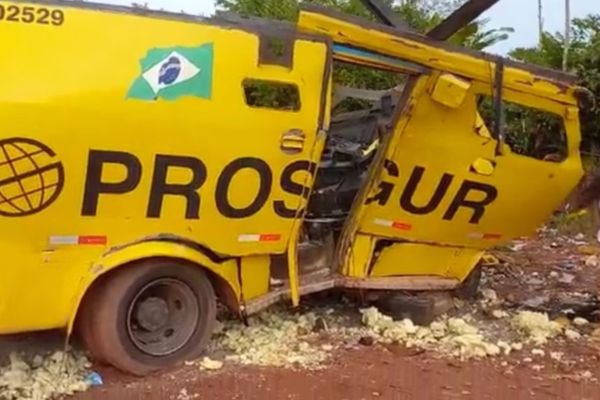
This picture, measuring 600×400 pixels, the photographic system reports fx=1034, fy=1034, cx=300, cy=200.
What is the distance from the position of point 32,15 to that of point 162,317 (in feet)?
6.31

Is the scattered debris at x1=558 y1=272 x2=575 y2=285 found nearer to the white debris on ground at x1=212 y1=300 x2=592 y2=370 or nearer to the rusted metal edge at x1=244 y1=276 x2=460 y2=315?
the white debris on ground at x1=212 y1=300 x2=592 y2=370

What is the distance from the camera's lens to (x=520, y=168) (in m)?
7.12

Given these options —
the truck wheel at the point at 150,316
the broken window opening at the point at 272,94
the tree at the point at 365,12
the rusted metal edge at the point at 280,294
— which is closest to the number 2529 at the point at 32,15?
the broken window opening at the point at 272,94

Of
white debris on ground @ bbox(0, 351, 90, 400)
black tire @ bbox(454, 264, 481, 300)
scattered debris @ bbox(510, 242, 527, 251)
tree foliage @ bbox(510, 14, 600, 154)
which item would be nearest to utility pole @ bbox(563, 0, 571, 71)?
tree foliage @ bbox(510, 14, 600, 154)

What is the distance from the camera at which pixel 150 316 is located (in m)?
6.11

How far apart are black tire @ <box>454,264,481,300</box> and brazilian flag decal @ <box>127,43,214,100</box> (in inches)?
117

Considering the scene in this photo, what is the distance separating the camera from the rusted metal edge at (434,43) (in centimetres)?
627

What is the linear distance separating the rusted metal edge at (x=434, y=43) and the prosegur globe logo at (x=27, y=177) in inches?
72.9

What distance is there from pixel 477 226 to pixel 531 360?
3.69ft

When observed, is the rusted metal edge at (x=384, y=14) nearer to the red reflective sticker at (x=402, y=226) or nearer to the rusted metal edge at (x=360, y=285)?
the red reflective sticker at (x=402, y=226)

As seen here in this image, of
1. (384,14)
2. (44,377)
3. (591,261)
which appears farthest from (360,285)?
(591,261)

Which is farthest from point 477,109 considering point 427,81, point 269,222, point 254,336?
point 254,336

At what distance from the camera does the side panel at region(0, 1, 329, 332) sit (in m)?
5.36

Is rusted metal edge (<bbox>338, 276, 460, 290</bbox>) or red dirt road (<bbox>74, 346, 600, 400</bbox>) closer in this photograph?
red dirt road (<bbox>74, 346, 600, 400</bbox>)
